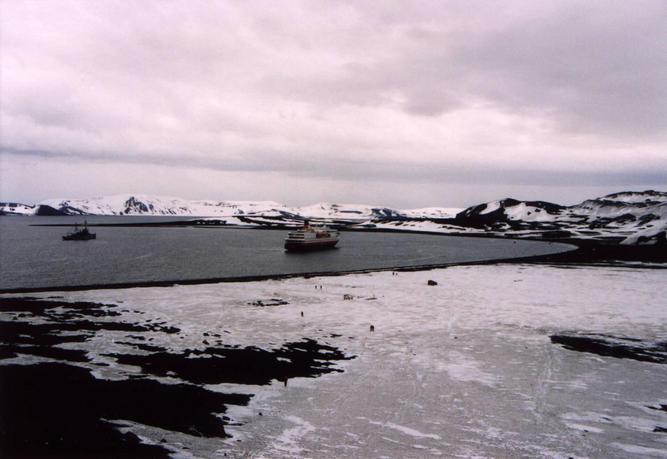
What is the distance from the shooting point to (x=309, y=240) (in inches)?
A: 3469

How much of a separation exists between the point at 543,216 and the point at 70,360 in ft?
588

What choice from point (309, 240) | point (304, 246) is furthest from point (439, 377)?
point (309, 240)

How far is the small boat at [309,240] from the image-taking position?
85.3m

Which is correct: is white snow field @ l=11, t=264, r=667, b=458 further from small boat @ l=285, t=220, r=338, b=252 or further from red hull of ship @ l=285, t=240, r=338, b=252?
small boat @ l=285, t=220, r=338, b=252

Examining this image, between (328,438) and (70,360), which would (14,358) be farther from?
(328,438)

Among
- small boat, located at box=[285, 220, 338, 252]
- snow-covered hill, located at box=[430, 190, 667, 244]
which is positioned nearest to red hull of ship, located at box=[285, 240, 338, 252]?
small boat, located at box=[285, 220, 338, 252]

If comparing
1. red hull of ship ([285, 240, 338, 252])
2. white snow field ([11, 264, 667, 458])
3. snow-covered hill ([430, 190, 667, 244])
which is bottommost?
white snow field ([11, 264, 667, 458])

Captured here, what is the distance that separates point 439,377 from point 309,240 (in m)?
74.6

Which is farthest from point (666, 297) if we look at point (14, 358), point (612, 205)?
point (612, 205)

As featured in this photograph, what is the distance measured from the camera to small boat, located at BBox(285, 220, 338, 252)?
8531 centimetres

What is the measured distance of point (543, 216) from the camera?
17162cm

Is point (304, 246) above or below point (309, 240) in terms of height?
below

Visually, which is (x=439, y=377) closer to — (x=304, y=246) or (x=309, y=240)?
(x=304, y=246)

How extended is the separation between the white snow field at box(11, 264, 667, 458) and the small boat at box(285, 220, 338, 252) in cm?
5495
